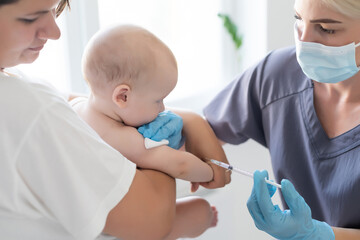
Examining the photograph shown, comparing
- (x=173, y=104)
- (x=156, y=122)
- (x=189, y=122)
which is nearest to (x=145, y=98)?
(x=156, y=122)

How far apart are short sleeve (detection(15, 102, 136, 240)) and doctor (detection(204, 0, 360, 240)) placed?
44cm

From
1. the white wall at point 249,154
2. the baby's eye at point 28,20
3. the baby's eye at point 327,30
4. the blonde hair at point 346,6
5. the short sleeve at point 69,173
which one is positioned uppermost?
the baby's eye at point 28,20

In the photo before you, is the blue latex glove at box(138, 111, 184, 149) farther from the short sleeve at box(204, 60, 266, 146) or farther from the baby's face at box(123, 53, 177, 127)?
the short sleeve at box(204, 60, 266, 146)

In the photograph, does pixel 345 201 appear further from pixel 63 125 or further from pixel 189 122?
pixel 63 125

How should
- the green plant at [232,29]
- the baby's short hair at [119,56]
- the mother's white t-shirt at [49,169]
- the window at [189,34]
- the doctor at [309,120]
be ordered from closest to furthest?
the mother's white t-shirt at [49,169] → the baby's short hair at [119,56] → the doctor at [309,120] → the window at [189,34] → the green plant at [232,29]

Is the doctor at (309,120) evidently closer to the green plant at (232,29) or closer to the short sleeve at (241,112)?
the short sleeve at (241,112)

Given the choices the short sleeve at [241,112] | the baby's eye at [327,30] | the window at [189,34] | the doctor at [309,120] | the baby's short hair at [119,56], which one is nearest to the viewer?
the baby's short hair at [119,56]

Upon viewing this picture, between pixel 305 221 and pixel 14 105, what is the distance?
81 cm

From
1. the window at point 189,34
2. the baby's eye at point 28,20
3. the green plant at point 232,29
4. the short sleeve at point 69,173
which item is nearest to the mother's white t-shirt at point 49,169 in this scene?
the short sleeve at point 69,173

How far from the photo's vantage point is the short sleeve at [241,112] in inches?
70.3

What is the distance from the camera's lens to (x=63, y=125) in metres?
1.05

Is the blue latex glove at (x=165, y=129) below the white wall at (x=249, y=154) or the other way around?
the other way around

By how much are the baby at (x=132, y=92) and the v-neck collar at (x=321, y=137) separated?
429mm

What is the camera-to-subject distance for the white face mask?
154 centimetres
